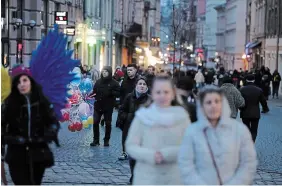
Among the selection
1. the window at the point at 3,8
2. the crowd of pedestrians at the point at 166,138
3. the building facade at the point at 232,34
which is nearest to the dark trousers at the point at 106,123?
the crowd of pedestrians at the point at 166,138

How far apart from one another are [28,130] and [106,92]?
8.38 metres

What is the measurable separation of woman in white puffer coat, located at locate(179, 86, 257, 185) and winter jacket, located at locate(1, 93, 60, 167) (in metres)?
1.78

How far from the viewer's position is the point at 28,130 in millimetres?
7719

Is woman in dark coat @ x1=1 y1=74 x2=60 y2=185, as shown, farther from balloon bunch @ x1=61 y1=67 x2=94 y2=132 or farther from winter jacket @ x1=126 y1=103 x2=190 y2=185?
balloon bunch @ x1=61 y1=67 x2=94 y2=132

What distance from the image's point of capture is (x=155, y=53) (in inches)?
3750

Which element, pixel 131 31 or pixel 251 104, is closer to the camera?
Answer: pixel 251 104

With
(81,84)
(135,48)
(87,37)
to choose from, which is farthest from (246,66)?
(81,84)

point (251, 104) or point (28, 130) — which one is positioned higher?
point (28, 130)

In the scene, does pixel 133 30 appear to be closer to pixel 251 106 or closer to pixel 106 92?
pixel 106 92

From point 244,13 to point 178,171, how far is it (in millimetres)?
92768

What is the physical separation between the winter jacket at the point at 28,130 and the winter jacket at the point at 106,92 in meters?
8.20

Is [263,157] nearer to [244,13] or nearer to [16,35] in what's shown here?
[16,35]

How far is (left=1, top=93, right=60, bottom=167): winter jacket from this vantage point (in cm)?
769

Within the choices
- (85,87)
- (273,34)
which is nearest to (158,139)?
(85,87)
